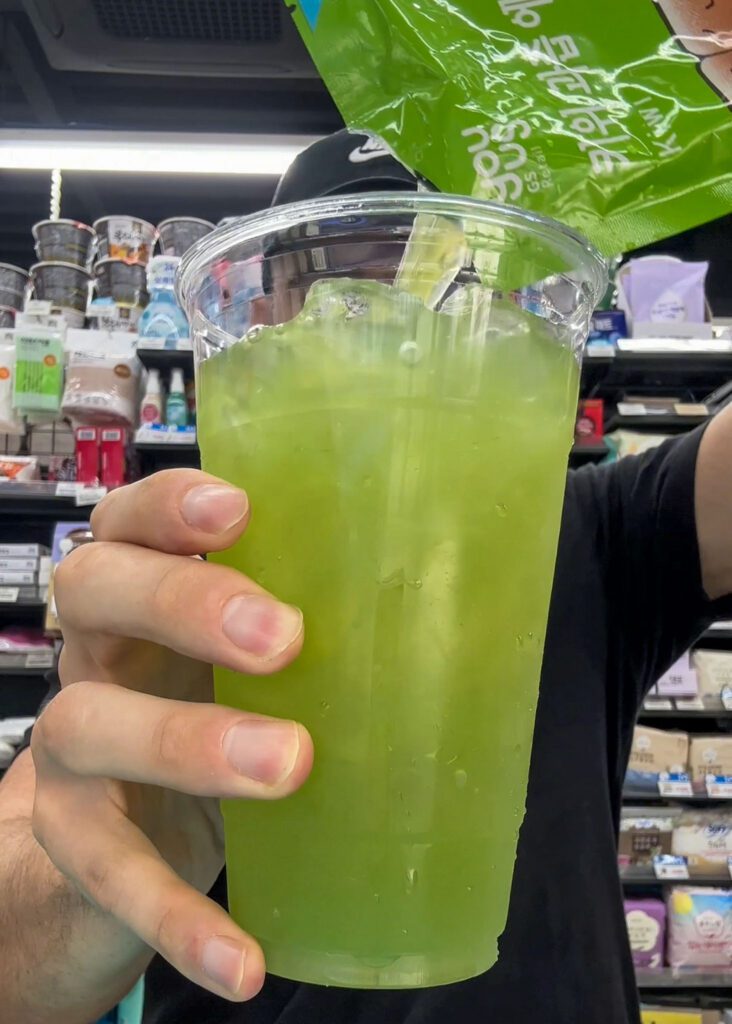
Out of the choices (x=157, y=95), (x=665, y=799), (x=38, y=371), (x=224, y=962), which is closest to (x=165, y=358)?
A: (x=38, y=371)

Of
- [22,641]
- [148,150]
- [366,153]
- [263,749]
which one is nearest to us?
[263,749]

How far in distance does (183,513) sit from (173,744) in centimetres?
12

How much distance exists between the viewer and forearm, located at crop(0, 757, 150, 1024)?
0.63 m

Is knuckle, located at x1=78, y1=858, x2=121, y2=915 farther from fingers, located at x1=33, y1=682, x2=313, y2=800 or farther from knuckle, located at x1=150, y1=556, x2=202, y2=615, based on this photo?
knuckle, located at x1=150, y1=556, x2=202, y2=615

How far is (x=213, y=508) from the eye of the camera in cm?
44

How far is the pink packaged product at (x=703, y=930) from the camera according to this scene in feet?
8.04

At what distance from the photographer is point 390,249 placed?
0.49 metres

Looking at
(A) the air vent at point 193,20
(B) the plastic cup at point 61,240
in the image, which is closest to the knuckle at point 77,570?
(B) the plastic cup at point 61,240

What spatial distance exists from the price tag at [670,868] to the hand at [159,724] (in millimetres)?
2358

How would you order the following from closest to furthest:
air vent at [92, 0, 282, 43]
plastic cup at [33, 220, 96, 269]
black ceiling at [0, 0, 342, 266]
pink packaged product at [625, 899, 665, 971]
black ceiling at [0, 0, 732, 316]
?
pink packaged product at [625, 899, 665, 971] < plastic cup at [33, 220, 96, 269] < air vent at [92, 0, 282, 43] < black ceiling at [0, 0, 732, 316] < black ceiling at [0, 0, 342, 266]

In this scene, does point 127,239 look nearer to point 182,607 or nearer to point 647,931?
point 182,607

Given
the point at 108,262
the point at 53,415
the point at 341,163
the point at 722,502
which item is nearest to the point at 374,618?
the point at 722,502

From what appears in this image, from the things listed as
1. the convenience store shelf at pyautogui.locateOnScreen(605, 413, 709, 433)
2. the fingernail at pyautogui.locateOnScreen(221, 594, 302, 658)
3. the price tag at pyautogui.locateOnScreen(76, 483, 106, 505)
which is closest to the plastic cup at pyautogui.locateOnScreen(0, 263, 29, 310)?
the price tag at pyautogui.locateOnScreen(76, 483, 106, 505)

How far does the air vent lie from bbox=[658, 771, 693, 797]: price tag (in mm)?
2916
